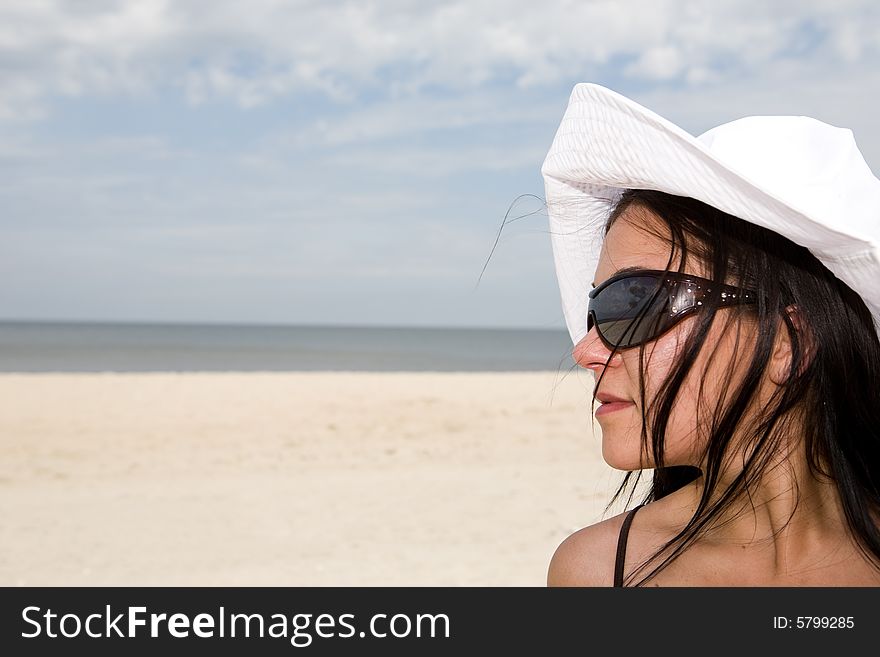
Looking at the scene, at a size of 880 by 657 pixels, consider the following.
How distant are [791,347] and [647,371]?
0.96 ft

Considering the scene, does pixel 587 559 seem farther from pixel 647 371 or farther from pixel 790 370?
pixel 790 370

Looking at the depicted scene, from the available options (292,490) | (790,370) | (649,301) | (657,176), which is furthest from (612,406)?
(292,490)

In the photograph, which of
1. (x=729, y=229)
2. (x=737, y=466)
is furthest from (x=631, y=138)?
(x=737, y=466)

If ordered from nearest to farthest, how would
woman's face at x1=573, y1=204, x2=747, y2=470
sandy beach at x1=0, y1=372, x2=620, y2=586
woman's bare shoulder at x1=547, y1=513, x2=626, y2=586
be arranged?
woman's face at x1=573, y1=204, x2=747, y2=470 → woman's bare shoulder at x1=547, y1=513, x2=626, y2=586 → sandy beach at x1=0, y1=372, x2=620, y2=586

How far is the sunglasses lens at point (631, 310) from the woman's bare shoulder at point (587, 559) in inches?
19.2

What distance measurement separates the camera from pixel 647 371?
175cm

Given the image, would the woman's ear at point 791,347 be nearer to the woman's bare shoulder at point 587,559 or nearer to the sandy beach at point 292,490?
the woman's bare shoulder at point 587,559

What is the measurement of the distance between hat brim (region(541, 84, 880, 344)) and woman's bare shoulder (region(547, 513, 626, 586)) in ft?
2.54

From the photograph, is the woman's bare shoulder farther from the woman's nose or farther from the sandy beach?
the sandy beach


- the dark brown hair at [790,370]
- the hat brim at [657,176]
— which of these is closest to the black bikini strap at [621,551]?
the dark brown hair at [790,370]

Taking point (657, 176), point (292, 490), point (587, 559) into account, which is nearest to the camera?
point (657, 176)

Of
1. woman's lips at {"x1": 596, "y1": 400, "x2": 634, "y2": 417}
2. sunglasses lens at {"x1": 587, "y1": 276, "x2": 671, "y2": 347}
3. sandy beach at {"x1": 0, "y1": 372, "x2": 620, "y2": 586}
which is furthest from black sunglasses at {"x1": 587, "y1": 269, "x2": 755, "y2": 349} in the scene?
sandy beach at {"x1": 0, "y1": 372, "x2": 620, "y2": 586}

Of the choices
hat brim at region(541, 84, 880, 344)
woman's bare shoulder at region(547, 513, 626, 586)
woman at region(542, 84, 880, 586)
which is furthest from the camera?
woman's bare shoulder at region(547, 513, 626, 586)

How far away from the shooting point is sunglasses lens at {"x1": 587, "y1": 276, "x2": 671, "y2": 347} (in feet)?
5.70
